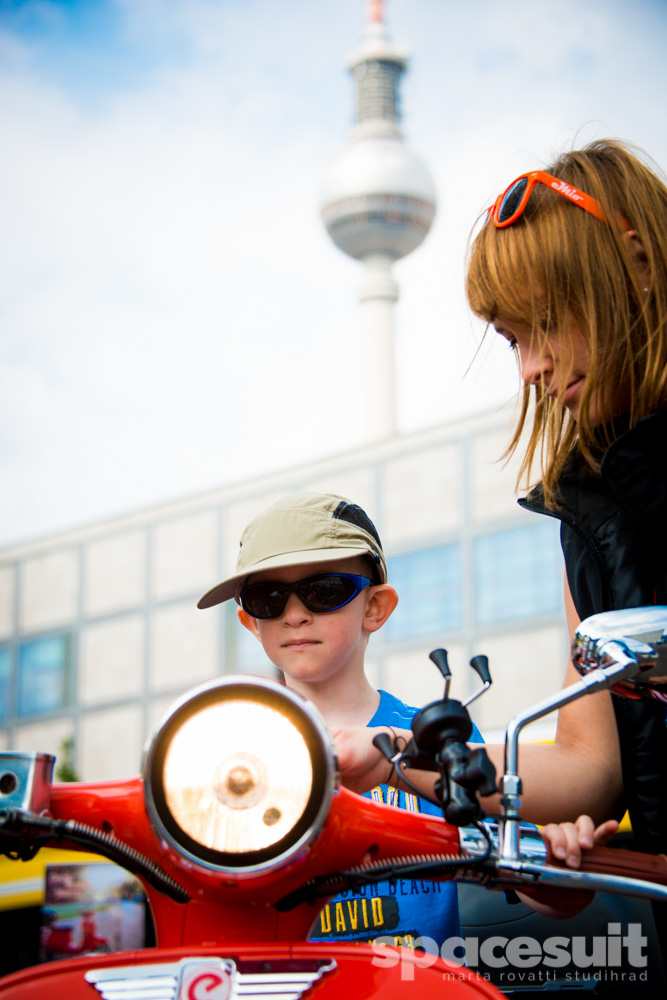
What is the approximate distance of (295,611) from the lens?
2.55m

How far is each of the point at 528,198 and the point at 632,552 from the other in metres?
0.69

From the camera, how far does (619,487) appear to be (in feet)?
5.79

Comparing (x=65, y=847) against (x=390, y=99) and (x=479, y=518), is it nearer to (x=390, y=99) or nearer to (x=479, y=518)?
(x=479, y=518)

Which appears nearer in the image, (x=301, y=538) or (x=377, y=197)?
(x=301, y=538)

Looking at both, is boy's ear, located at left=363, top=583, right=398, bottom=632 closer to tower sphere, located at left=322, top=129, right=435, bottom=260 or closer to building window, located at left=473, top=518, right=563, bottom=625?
building window, located at left=473, top=518, right=563, bottom=625

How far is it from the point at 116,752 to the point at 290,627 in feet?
100

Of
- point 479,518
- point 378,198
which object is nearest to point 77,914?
point 479,518

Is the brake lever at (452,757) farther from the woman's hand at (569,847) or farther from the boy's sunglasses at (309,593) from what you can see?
the boy's sunglasses at (309,593)

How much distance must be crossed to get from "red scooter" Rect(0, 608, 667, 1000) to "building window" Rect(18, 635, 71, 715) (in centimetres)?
3312

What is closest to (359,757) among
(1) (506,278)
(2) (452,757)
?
(2) (452,757)

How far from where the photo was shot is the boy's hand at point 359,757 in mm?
1499

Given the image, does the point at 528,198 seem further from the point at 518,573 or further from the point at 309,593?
the point at 518,573

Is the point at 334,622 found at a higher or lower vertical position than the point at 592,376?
lower

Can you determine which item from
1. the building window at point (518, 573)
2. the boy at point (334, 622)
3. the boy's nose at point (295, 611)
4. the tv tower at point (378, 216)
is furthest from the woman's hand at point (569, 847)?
the tv tower at point (378, 216)
